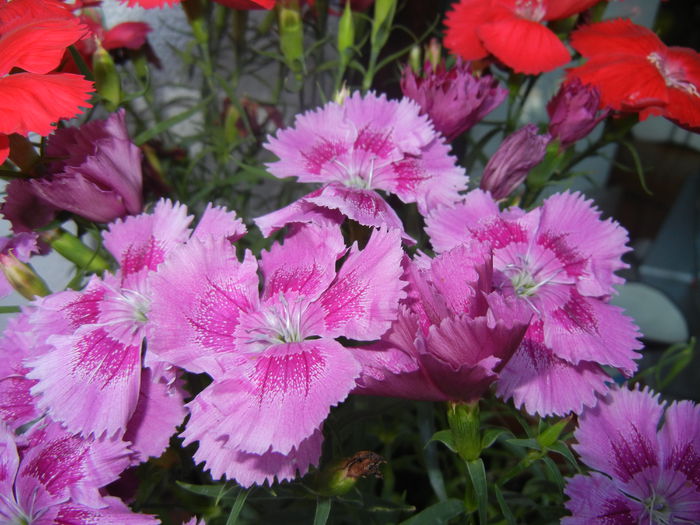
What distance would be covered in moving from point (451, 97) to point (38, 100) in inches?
13.7

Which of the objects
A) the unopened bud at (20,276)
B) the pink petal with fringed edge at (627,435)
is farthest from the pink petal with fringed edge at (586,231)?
the unopened bud at (20,276)

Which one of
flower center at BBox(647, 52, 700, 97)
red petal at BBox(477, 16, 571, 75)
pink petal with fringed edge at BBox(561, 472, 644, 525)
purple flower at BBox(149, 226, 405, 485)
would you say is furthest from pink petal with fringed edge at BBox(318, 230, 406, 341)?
flower center at BBox(647, 52, 700, 97)

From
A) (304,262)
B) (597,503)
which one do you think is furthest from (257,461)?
(597,503)

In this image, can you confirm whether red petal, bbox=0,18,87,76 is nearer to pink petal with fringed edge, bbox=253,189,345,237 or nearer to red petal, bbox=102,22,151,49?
pink petal with fringed edge, bbox=253,189,345,237

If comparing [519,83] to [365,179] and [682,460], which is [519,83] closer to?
[365,179]

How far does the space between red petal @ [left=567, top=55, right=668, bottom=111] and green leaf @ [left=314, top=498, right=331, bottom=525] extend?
49cm

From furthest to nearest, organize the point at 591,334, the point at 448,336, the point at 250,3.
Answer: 1. the point at 250,3
2. the point at 591,334
3. the point at 448,336

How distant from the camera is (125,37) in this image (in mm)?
729

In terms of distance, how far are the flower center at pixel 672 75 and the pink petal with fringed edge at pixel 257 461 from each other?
545 millimetres

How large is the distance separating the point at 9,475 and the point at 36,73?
30 centimetres

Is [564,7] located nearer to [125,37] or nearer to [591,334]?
[591,334]

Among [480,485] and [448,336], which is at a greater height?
[448,336]

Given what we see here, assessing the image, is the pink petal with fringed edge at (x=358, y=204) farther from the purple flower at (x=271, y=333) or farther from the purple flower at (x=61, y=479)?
the purple flower at (x=61, y=479)

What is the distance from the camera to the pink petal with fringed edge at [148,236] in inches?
19.6
